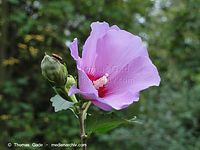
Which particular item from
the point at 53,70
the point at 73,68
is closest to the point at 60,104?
the point at 53,70

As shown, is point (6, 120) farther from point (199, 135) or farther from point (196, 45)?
point (196, 45)

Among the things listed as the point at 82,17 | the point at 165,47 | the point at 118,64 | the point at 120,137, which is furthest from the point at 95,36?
the point at 165,47

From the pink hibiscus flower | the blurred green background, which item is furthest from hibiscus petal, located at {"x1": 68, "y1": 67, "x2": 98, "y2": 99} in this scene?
the blurred green background

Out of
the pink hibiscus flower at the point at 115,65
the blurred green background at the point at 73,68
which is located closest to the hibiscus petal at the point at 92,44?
the pink hibiscus flower at the point at 115,65

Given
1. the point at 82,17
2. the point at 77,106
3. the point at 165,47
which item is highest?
the point at 82,17

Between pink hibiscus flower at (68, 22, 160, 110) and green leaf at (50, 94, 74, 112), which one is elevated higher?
pink hibiscus flower at (68, 22, 160, 110)

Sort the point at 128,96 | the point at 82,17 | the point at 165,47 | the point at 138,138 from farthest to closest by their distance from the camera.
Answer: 1. the point at 165,47
2. the point at 82,17
3. the point at 138,138
4. the point at 128,96

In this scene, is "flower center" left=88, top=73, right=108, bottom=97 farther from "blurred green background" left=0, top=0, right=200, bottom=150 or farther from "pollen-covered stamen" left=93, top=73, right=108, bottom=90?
"blurred green background" left=0, top=0, right=200, bottom=150
